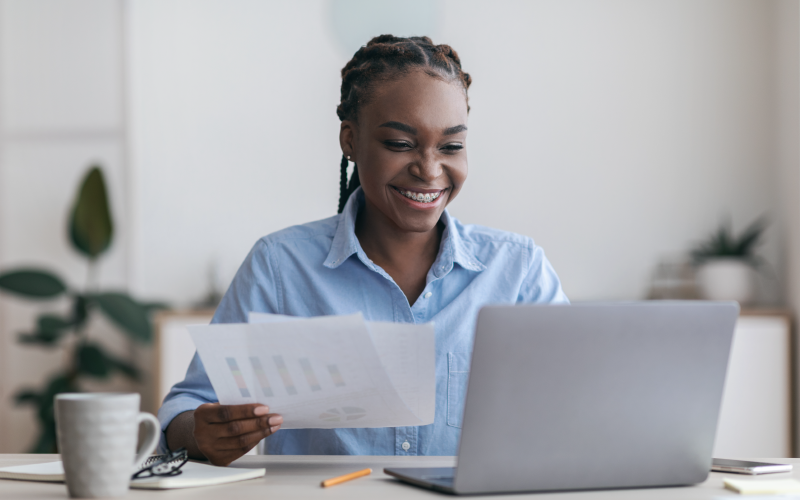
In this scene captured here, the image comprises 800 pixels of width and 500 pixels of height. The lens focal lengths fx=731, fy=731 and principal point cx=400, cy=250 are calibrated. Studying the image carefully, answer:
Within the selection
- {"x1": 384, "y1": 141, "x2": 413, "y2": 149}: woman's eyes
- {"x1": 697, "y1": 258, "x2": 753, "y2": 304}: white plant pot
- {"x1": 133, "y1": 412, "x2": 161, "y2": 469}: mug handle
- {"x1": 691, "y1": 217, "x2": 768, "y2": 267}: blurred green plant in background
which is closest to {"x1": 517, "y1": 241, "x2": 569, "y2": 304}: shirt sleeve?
{"x1": 384, "y1": 141, "x2": 413, "y2": 149}: woman's eyes

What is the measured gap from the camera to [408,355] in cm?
87

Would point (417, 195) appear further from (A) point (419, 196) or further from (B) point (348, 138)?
(B) point (348, 138)

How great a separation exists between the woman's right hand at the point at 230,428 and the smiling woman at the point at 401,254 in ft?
1.00

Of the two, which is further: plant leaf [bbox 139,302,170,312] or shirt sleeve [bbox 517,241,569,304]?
plant leaf [bbox 139,302,170,312]

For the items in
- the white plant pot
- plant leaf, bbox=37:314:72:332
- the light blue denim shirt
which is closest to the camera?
the light blue denim shirt

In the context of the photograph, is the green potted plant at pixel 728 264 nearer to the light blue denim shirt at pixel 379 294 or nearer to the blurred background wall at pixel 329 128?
the blurred background wall at pixel 329 128

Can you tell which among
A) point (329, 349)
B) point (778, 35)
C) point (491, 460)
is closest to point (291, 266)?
point (329, 349)

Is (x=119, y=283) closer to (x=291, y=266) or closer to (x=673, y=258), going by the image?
(x=291, y=266)

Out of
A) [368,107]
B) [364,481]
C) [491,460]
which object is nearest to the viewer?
[491,460]

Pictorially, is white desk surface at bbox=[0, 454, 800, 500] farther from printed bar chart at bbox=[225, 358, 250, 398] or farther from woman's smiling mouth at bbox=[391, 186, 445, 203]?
woman's smiling mouth at bbox=[391, 186, 445, 203]

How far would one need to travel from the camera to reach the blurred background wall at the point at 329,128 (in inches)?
121

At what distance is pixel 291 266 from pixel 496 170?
6.21 feet

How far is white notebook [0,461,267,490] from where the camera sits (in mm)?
849

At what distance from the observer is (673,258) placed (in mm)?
3076
